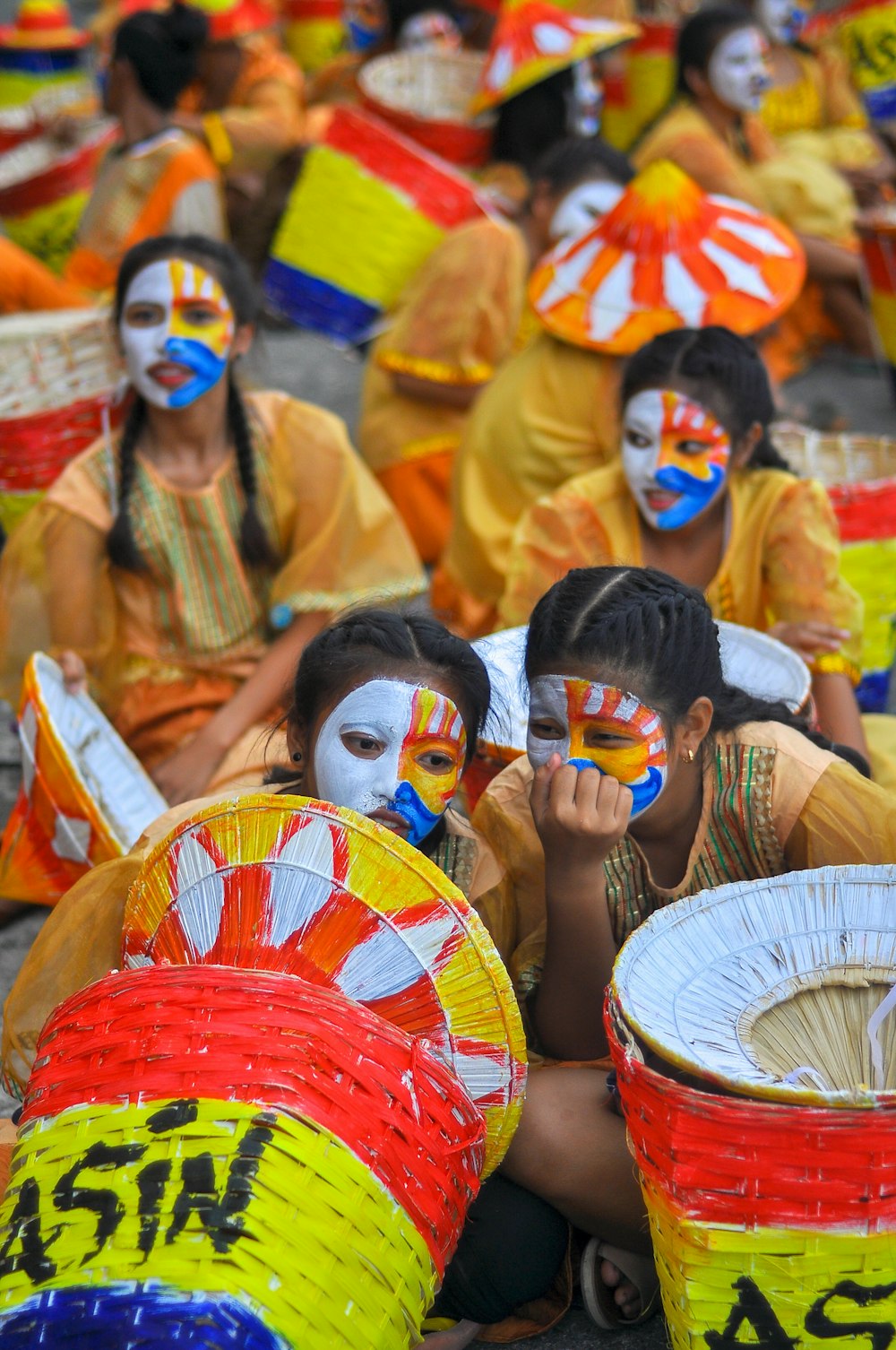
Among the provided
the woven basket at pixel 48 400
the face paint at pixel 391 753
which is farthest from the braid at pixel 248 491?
the face paint at pixel 391 753

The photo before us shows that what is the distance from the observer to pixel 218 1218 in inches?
58.8

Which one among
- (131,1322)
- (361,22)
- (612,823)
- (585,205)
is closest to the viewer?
(131,1322)

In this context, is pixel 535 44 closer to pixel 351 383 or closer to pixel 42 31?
pixel 351 383

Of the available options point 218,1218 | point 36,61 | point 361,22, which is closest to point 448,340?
→ point 218,1218

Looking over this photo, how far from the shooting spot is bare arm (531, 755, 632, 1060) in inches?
78.9

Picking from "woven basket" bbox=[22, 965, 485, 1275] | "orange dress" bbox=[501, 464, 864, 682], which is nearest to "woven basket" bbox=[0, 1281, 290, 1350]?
"woven basket" bbox=[22, 965, 485, 1275]

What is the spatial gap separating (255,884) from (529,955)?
1.90ft

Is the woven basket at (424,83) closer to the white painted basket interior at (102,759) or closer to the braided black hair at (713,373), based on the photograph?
the braided black hair at (713,373)

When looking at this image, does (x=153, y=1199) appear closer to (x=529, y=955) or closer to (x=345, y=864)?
(x=345, y=864)

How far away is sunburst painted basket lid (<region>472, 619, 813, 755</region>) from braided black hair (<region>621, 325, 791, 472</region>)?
0.43m

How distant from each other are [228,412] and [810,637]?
50.2 inches

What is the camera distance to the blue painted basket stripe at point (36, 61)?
7.94 m

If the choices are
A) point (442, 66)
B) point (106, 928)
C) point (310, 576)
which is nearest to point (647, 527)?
point (310, 576)

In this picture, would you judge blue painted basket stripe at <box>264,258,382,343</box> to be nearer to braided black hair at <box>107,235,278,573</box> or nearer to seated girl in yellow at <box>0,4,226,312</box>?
seated girl in yellow at <box>0,4,226,312</box>
